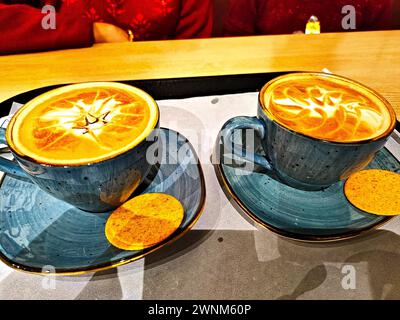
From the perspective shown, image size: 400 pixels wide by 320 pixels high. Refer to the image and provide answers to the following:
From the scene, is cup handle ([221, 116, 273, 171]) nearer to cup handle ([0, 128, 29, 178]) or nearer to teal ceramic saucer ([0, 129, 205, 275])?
teal ceramic saucer ([0, 129, 205, 275])

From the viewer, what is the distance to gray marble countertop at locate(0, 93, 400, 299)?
0.52 m

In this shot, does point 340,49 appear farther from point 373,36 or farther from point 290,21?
point 290,21

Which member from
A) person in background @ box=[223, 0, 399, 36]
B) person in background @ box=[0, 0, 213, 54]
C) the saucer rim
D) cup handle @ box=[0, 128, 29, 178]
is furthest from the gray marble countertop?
person in background @ box=[223, 0, 399, 36]

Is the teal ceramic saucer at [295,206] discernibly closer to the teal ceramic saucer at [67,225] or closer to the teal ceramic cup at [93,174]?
the teal ceramic saucer at [67,225]

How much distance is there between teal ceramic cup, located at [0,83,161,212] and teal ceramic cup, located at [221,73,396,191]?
0.16 metres

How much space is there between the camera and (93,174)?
1.69 ft

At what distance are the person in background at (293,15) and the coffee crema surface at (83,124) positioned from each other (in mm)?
1383

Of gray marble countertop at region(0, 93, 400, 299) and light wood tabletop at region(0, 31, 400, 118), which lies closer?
gray marble countertop at region(0, 93, 400, 299)

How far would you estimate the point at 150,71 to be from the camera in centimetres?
107

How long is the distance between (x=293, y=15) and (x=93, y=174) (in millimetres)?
1633

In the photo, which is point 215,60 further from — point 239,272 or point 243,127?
point 239,272
